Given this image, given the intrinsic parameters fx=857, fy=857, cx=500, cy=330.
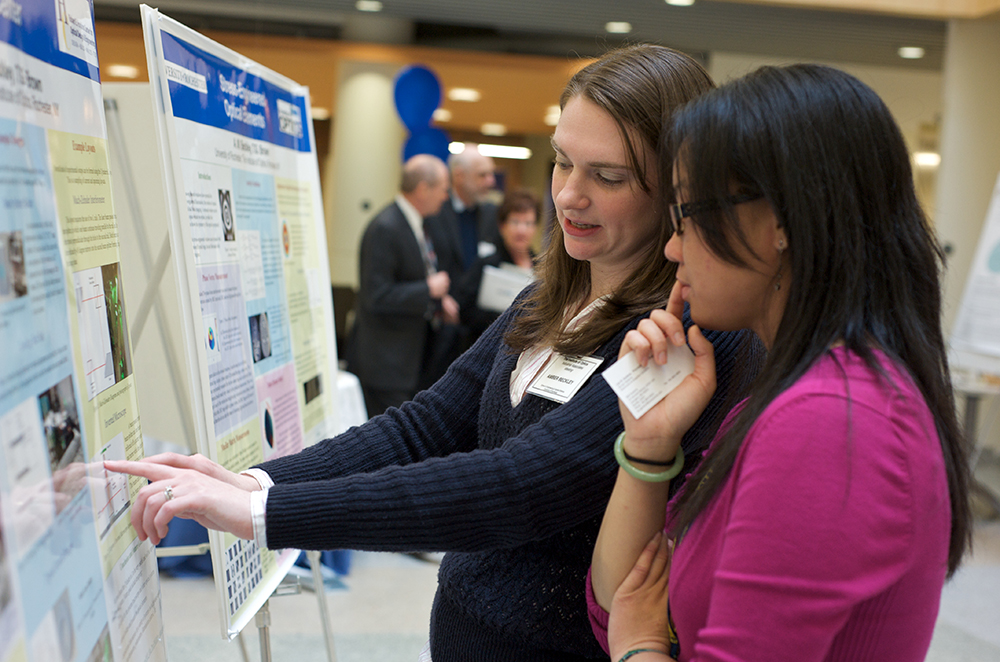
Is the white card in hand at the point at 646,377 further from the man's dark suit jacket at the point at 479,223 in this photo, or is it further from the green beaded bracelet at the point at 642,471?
the man's dark suit jacket at the point at 479,223

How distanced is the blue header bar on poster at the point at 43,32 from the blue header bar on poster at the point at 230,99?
1.20 feet

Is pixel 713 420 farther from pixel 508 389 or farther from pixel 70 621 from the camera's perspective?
pixel 70 621

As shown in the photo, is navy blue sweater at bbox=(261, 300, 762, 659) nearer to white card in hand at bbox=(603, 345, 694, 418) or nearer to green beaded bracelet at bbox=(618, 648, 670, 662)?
white card in hand at bbox=(603, 345, 694, 418)

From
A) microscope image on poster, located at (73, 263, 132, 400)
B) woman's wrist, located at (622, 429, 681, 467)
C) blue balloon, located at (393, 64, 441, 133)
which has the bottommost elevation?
woman's wrist, located at (622, 429, 681, 467)

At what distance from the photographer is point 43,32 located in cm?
92

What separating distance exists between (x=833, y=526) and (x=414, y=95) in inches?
237

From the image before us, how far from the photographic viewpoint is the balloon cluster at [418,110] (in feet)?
20.7

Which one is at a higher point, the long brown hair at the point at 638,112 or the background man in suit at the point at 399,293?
the long brown hair at the point at 638,112

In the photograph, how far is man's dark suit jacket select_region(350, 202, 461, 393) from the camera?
13.4 ft

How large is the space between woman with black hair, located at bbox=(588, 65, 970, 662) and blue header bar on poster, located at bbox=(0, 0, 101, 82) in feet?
2.22

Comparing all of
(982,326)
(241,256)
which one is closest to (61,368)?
(241,256)

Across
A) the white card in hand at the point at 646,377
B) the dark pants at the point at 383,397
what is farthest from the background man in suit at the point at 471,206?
the white card in hand at the point at 646,377

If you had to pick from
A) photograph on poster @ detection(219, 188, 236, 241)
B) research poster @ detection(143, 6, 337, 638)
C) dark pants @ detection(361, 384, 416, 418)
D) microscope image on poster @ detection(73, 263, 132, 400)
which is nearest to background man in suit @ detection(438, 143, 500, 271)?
dark pants @ detection(361, 384, 416, 418)

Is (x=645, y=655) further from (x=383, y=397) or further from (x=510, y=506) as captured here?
(x=383, y=397)
